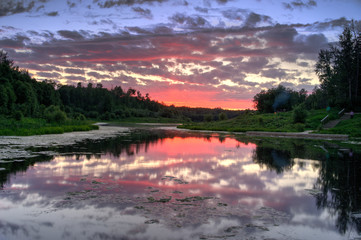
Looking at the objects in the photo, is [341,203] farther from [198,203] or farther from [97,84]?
[97,84]

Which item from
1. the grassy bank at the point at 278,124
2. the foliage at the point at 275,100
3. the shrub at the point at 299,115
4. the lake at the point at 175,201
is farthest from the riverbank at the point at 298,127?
the lake at the point at 175,201

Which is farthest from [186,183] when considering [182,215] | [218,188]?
[182,215]

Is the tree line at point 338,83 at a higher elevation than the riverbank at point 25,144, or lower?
higher

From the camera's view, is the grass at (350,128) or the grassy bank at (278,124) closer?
the grass at (350,128)

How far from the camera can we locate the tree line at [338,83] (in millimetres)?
51531

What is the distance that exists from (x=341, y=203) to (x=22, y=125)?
34075 mm

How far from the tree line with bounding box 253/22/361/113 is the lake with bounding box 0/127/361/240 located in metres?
38.6

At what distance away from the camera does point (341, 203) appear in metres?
7.54

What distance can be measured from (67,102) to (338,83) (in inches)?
4687

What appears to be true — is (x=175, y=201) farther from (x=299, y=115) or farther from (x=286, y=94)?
(x=286, y=94)

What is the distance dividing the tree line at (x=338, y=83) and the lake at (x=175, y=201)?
1518 inches

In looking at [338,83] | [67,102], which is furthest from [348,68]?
[67,102]

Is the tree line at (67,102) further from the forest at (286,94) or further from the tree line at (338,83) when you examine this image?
the tree line at (338,83)

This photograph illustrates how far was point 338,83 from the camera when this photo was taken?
55.9 metres
